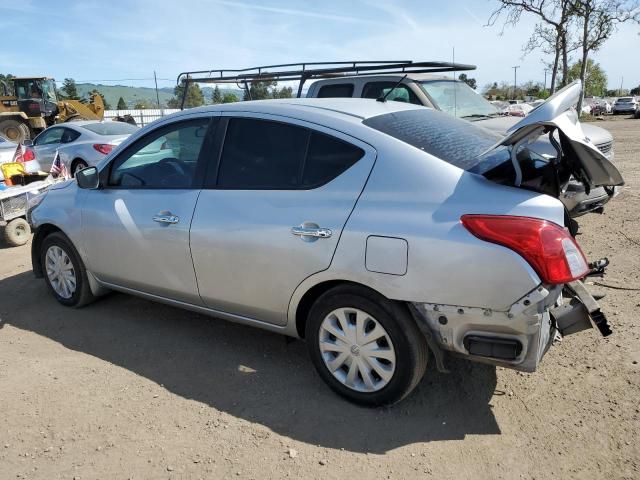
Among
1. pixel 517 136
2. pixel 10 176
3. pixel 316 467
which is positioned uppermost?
pixel 517 136

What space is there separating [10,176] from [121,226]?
5.04 metres

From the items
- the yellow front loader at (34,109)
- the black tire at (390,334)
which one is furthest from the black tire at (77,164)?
the yellow front loader at (34,109)

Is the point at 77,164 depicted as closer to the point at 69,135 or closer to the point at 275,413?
the point at 69,135

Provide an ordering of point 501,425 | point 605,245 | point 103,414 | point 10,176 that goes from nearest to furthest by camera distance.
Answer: point 501,425
point 103,414
point 605,245
point 10,176

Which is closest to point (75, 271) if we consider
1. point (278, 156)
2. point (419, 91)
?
point (278, 156)

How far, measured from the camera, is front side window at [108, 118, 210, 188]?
3710 millimetres

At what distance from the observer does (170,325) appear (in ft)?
14.2

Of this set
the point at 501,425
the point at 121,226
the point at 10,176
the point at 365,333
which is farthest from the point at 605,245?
the point at 10,176

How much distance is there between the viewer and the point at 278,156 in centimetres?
328

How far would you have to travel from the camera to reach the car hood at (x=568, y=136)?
8.70 ft

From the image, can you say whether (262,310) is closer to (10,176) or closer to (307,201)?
(307,201)

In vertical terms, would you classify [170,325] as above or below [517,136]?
below

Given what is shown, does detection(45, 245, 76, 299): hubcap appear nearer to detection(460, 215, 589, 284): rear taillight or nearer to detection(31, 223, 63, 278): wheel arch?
detection(31, 223, 63, 278): wheel arch

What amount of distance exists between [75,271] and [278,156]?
2345mm
